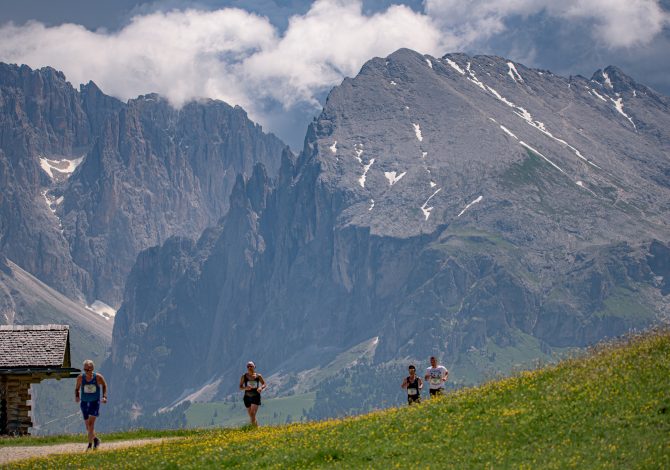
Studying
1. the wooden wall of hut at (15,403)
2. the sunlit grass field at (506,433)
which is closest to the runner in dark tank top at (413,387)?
the sunlit grass field at (506,433)

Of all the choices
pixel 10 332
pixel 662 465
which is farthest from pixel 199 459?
pixel 10 332

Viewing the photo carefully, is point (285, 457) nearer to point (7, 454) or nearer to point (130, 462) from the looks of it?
point (130, 462)

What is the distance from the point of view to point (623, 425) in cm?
3142

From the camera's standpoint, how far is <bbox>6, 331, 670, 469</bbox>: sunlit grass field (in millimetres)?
30203

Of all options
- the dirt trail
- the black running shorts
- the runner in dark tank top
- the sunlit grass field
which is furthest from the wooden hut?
the runner in dark tank top

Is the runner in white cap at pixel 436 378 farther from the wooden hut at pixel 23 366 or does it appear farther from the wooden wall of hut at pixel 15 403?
the wooden wall of hut at pixel 15 403

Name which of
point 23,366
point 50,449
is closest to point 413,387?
point 50,449

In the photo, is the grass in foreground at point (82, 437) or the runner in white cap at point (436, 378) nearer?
the runner in white cap at point (436, 378)

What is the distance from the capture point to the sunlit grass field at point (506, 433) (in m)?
30.2

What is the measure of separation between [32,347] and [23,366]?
1227 millimetres

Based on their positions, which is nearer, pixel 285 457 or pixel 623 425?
pixel 623 425

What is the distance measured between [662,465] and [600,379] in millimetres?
8506

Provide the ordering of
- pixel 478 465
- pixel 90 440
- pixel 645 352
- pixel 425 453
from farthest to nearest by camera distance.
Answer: pixel 90 440 → pixel 645 352 → pixel 425 453 → pixel 478 465

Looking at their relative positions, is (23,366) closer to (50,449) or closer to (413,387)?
(50,449)
